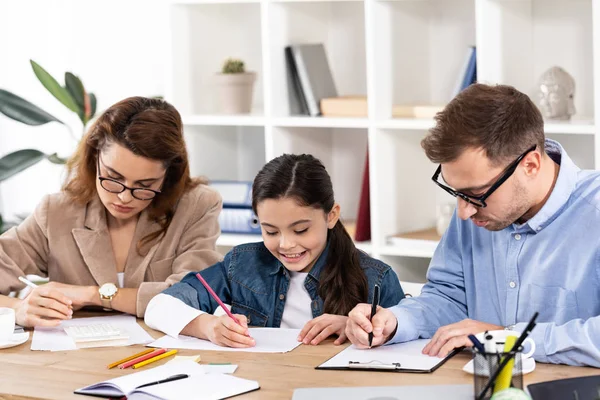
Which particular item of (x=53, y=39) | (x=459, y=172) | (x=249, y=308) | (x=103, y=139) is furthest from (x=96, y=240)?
(x=53, y=39)

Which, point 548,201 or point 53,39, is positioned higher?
point 53,39

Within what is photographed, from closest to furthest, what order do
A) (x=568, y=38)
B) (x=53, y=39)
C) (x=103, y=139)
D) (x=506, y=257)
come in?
(x=506, y=257) → (x=103, y=139) → (x=568, y=38) → (x=53, y=39)

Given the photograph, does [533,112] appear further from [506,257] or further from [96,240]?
[96,240]

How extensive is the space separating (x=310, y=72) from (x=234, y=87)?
0.35 meters

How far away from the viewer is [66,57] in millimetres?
4395

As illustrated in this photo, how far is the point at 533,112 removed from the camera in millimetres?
1976

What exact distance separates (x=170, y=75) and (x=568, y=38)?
1.55 meters

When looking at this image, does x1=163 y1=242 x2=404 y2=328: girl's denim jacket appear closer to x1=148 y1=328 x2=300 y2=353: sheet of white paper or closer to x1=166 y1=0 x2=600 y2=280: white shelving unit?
x1=148 y1=328 x2=300 y2=353: sheet of white paper

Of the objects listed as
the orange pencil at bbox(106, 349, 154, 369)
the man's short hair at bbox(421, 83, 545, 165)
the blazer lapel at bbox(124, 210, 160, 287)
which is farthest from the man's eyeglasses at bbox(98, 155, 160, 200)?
the man's short hair at bbox(421, 83, 545, 165)

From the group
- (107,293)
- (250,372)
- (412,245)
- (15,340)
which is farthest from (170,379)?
(412,245)

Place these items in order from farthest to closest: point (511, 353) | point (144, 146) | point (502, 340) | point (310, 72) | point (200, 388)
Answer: point (310, 72) < point (144, 146) < point (200, 388) < point (502, 340) < point (511, 353)

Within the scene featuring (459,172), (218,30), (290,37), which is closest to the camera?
(459,172)

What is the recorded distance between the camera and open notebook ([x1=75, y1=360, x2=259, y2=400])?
1.78 meters

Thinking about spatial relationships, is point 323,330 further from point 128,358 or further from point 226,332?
point 128,358
